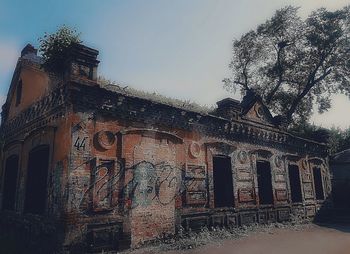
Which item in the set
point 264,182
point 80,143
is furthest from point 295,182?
point 80,143

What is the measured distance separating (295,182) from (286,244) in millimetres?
6309

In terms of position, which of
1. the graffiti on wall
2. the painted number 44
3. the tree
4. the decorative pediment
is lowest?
the graffiti on wall

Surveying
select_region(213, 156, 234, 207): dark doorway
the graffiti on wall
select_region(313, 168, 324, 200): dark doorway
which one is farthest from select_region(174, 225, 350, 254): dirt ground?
select_region(313, 168, 324, 200): dark doorway

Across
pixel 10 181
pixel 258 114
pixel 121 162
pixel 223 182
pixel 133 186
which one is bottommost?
pixel 133 186

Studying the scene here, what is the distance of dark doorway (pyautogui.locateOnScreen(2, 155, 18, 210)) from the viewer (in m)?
10.7

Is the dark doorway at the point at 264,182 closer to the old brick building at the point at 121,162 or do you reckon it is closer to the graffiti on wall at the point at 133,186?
the old brick building at the point at 121,162

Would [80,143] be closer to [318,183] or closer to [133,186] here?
[133,186]

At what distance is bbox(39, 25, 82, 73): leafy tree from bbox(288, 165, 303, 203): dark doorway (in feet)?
37.9

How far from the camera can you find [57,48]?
27.6 ft

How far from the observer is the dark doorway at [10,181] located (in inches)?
419

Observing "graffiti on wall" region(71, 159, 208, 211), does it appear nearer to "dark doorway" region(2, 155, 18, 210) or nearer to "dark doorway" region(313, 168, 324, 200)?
"dark doorway" region(2, 155, 18, 210)

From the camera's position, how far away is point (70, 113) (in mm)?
7430

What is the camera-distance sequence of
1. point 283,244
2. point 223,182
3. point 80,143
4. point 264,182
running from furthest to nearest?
point 264,182
point 223,182
point 283,244
point 80,143

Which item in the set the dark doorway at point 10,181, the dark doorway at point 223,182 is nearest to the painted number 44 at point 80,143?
the dark doorway at point 10,181
